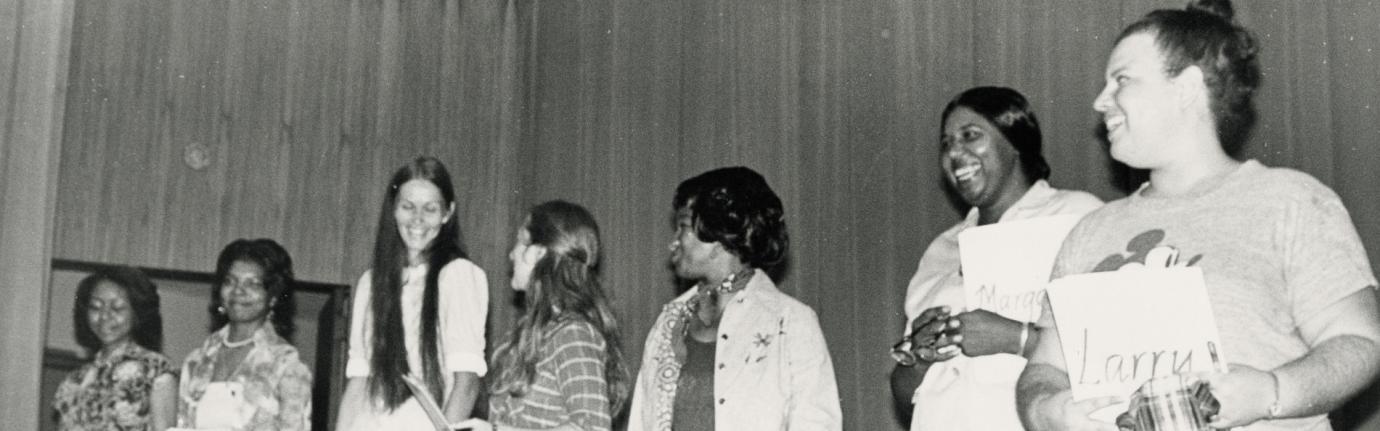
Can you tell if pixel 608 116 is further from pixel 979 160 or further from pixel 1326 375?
pixel 1326 375

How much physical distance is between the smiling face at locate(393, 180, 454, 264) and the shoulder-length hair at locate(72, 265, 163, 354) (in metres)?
1.57

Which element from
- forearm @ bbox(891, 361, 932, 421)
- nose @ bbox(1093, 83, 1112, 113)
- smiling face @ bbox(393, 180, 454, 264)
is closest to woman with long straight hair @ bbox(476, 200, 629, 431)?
smiling face @ bbox(393, 180, 454, 264)

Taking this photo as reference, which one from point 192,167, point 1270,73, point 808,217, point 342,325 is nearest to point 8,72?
point 192,167

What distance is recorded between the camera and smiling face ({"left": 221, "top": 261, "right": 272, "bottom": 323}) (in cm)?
479

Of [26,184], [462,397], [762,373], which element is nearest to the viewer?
[762,373]

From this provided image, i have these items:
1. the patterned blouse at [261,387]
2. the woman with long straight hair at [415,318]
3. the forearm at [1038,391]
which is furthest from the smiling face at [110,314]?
the forearm at [1038,391]

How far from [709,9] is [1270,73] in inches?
95.9

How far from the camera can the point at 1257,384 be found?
1.83 m

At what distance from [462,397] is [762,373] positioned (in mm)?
752

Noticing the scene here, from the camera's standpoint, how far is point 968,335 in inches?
107

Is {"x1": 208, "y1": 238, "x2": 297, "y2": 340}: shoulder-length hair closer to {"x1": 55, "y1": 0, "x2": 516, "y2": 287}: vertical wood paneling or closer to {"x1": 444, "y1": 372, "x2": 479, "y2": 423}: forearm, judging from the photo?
{"x1": 55, "y1": 0, "x2": 516, "y2": 287}: vertical wood paneling

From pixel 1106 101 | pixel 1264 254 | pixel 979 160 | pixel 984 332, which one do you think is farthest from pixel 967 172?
pixel 1264 254

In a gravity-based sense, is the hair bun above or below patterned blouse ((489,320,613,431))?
above

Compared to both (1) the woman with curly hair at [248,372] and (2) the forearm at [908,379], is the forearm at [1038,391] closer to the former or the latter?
(2) the forearm at [908,379]
